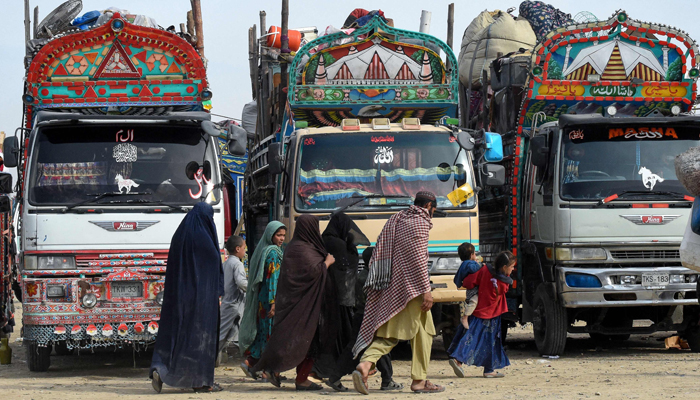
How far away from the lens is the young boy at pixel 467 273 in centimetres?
894

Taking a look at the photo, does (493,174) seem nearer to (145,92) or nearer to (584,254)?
(584,254)

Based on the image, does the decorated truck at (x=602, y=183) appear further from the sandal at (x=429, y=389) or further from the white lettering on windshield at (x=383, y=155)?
the sandal at (x=429, y=389)

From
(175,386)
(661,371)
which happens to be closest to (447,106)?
(661,371)

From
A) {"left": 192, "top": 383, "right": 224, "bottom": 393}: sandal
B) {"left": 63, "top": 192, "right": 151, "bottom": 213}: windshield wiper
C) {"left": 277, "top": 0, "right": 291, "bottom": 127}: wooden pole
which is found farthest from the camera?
{"left": 277, "top": 0, "right": 291, "bottom": 127}: wooden pole

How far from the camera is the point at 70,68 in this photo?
10.0m

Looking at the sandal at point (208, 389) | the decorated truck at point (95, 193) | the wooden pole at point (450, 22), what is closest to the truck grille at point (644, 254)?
the decorated truck at point (95, 193)

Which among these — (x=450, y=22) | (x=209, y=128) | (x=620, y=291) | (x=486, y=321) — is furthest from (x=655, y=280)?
(x=450, y=22)

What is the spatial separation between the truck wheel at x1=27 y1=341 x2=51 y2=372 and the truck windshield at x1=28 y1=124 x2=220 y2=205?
4.90ft

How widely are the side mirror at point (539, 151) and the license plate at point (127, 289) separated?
430 centimetres

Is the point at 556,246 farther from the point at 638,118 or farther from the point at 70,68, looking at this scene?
the point at 70,68

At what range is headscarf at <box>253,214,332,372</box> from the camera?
26.1ft

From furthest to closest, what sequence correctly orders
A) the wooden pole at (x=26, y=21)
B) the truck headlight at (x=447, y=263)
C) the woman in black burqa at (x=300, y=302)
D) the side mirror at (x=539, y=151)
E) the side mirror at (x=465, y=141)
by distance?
the wooden pole at (x=26, y=21)
the side mirror at (x=539, y=151)
the side mirror at (x=465, y=141)
the truck headlight at (x=447, y=263)
the woman in black burqa at (x=300, y=302)

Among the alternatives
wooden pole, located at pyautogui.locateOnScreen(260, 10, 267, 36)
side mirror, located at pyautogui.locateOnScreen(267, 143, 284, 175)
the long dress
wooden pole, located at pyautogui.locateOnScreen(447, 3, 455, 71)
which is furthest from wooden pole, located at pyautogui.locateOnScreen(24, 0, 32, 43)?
the long dress

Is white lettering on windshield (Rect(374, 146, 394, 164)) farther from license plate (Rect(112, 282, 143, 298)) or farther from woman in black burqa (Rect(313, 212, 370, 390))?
license plate (Rect(112, 282, 143, 298))
